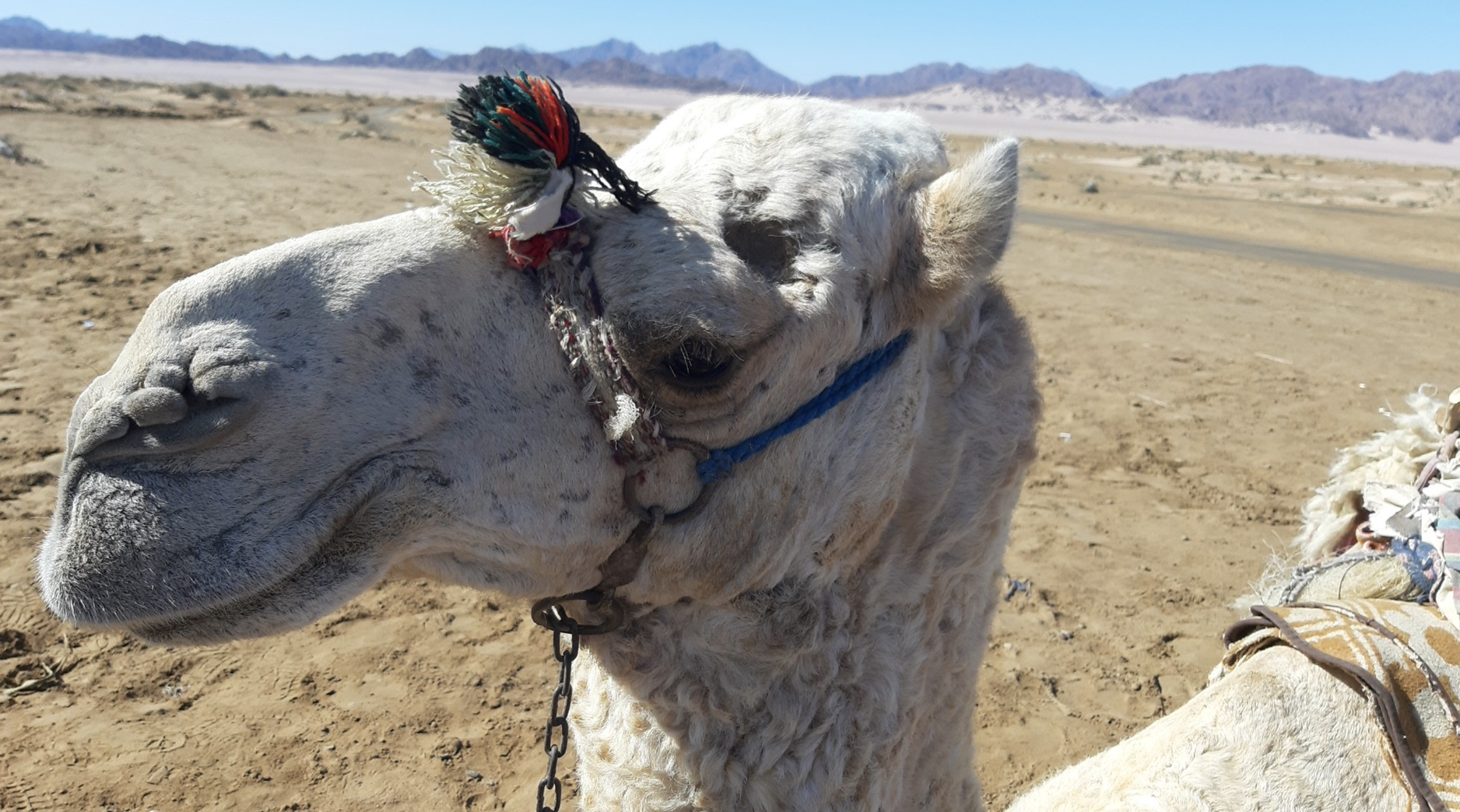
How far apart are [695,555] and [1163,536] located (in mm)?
5156

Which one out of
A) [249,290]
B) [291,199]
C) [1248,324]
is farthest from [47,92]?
[249,290]

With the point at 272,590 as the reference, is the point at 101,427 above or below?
above

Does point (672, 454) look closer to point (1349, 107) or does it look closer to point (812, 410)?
point (812, 410)

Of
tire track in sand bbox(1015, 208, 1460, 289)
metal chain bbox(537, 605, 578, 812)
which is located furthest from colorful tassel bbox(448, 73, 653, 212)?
tire track in sand bbox(1015, 208, 1460, 289)

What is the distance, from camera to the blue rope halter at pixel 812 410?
1.64m

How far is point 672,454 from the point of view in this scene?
1.62 metres

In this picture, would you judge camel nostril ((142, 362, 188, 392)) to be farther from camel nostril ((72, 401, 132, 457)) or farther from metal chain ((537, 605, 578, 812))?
metal chain ((537, 605, 578, 812))

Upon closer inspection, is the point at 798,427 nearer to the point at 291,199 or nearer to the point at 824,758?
the point at 824,758

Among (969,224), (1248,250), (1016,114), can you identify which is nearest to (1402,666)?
(969,224)

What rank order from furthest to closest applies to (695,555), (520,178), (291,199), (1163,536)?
(291,199) < (1163,536) < (695,555) < (520,178)

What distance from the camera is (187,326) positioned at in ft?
4.49

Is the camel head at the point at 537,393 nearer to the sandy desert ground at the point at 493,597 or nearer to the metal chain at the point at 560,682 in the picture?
the metal chain at the point at 560,682

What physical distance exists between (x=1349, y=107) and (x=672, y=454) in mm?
198871

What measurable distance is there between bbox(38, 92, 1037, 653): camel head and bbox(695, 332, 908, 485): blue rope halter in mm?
17
